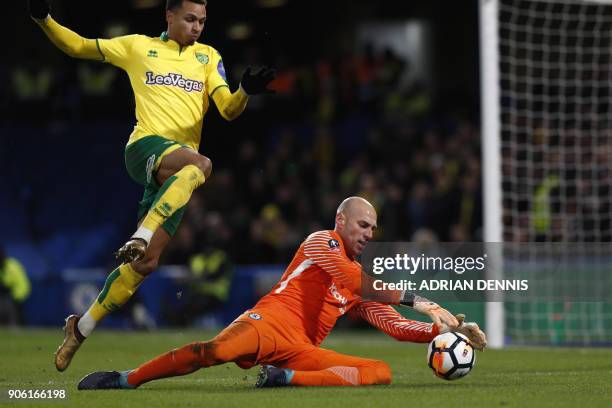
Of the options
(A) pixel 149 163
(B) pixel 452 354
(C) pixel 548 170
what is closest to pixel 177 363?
(A) pixel 149 163

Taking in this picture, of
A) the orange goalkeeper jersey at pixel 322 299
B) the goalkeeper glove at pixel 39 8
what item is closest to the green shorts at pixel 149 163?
the orange goalkeeper jersey at pixel 322 299

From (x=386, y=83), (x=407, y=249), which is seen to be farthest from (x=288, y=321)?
(x=386, y=83)

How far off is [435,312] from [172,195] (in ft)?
6.03

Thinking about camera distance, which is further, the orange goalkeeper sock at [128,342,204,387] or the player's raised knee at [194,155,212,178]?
the player's raised knee at [194,155,212,178]

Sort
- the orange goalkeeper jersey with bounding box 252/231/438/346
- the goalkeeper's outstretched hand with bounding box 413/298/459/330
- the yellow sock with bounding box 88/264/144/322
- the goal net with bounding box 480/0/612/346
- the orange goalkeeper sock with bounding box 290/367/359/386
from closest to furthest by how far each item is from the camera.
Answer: the goalkeeper's outstretched hand with bounding box 413/298/459/330 → the orange goalkeeper sock with bounding box 290/367/359/386 → the orange goalkeeper jersey with bounding box 252/231/438/346 → the yellow sock with bounding box 88/264/144/322 → the goal net with bounding box 480/0/612/346

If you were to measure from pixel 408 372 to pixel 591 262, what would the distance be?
454 cm

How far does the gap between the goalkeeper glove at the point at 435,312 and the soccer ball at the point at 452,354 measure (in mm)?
147

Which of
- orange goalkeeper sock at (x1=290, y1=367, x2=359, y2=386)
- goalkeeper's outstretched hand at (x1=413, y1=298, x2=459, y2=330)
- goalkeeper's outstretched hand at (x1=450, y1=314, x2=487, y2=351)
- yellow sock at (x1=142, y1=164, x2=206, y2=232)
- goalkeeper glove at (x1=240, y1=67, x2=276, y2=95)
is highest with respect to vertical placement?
goalkeeper glove at (x1=240, y1=67, x2=276, y2=95)

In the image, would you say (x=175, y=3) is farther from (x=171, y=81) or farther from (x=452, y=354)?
(x=452, y=354)

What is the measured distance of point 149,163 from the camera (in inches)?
319

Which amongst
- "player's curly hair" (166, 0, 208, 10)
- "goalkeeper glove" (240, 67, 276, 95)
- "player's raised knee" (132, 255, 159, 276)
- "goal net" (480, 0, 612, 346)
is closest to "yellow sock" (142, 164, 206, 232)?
"player's raised knee" (132, 255, 159, 276)

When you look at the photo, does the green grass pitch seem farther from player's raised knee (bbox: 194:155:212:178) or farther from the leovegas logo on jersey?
the leovegas logo on jersey

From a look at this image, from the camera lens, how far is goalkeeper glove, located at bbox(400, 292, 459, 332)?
7254mm

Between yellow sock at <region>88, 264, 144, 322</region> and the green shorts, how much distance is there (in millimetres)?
394
